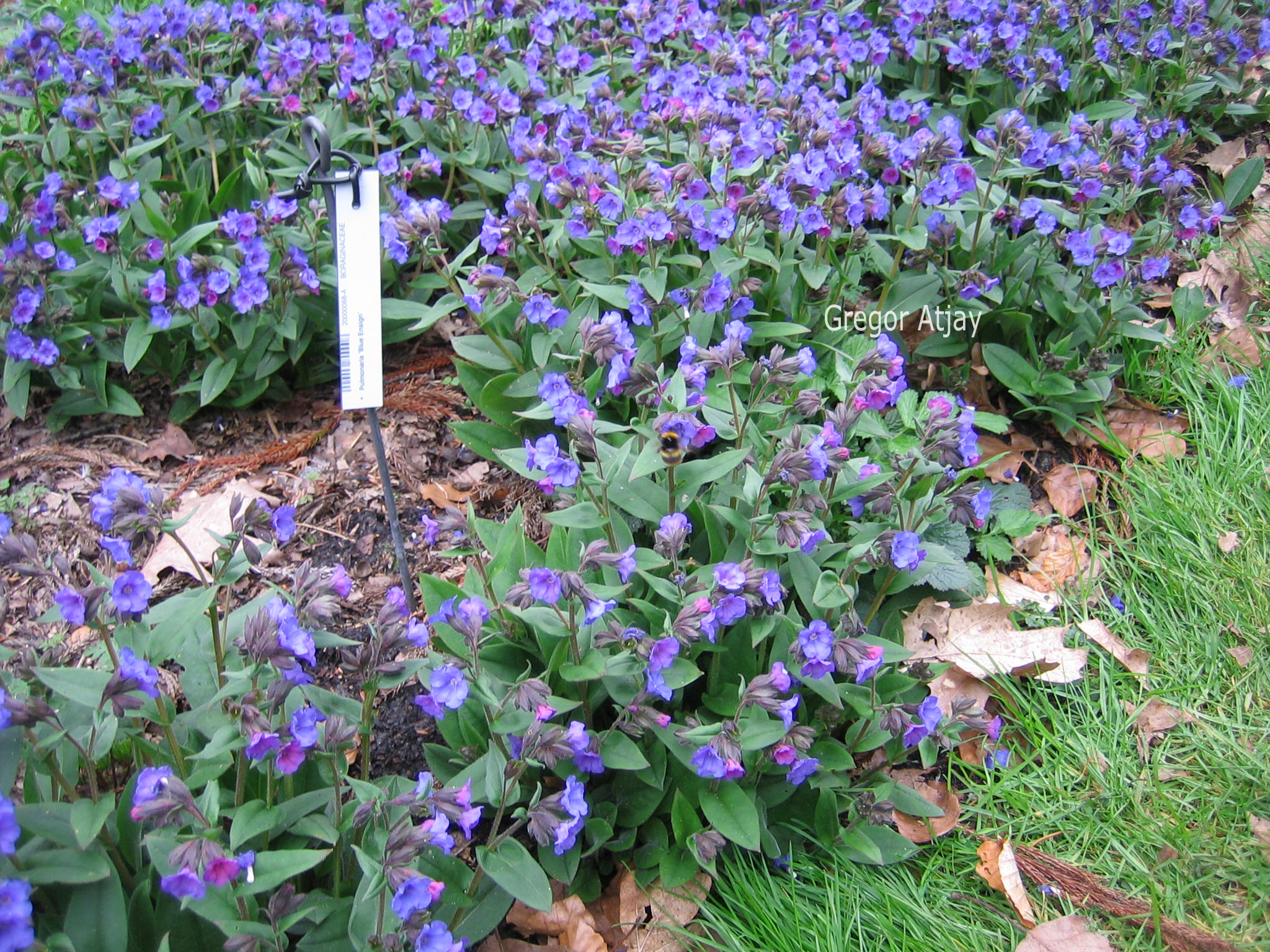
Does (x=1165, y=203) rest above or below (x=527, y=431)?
above

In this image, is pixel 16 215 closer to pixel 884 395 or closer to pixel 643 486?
pixel 643 486

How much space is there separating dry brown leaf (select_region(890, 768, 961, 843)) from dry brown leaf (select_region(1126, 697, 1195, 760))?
1.65ft

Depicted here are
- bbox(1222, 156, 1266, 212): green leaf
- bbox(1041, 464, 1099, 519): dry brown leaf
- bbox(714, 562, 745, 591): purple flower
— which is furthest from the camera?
bbox(1222, 156, 1266, 212): green leaf

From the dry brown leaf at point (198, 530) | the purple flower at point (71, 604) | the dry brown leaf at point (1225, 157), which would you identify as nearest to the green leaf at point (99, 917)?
the purple flower at point (71, 604)

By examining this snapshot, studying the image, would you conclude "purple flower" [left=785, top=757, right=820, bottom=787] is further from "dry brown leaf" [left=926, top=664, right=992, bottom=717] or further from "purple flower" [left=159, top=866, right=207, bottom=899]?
"purple flower" [left=159, top=866, right=207, bottom=899]

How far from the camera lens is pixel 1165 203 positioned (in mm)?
3307

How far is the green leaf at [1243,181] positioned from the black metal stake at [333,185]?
3.67 metres

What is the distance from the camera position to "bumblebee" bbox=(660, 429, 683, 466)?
2.15 m

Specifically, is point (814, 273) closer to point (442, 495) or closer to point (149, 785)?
point (442, 495)

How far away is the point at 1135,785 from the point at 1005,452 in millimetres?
1183

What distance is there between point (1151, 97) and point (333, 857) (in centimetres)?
465

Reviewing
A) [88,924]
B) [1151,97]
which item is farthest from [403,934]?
[1151,97]

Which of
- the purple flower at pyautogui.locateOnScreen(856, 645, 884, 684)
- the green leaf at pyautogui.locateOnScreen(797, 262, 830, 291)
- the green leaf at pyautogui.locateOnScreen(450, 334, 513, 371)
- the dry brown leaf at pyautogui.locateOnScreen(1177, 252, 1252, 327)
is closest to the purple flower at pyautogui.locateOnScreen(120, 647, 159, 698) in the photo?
the purple flower at pyautogui.locateOnScreen(856, 645, 884, 684)

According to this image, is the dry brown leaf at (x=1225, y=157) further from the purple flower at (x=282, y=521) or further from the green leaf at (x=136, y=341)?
the green leaf at (x=136, y=341)
